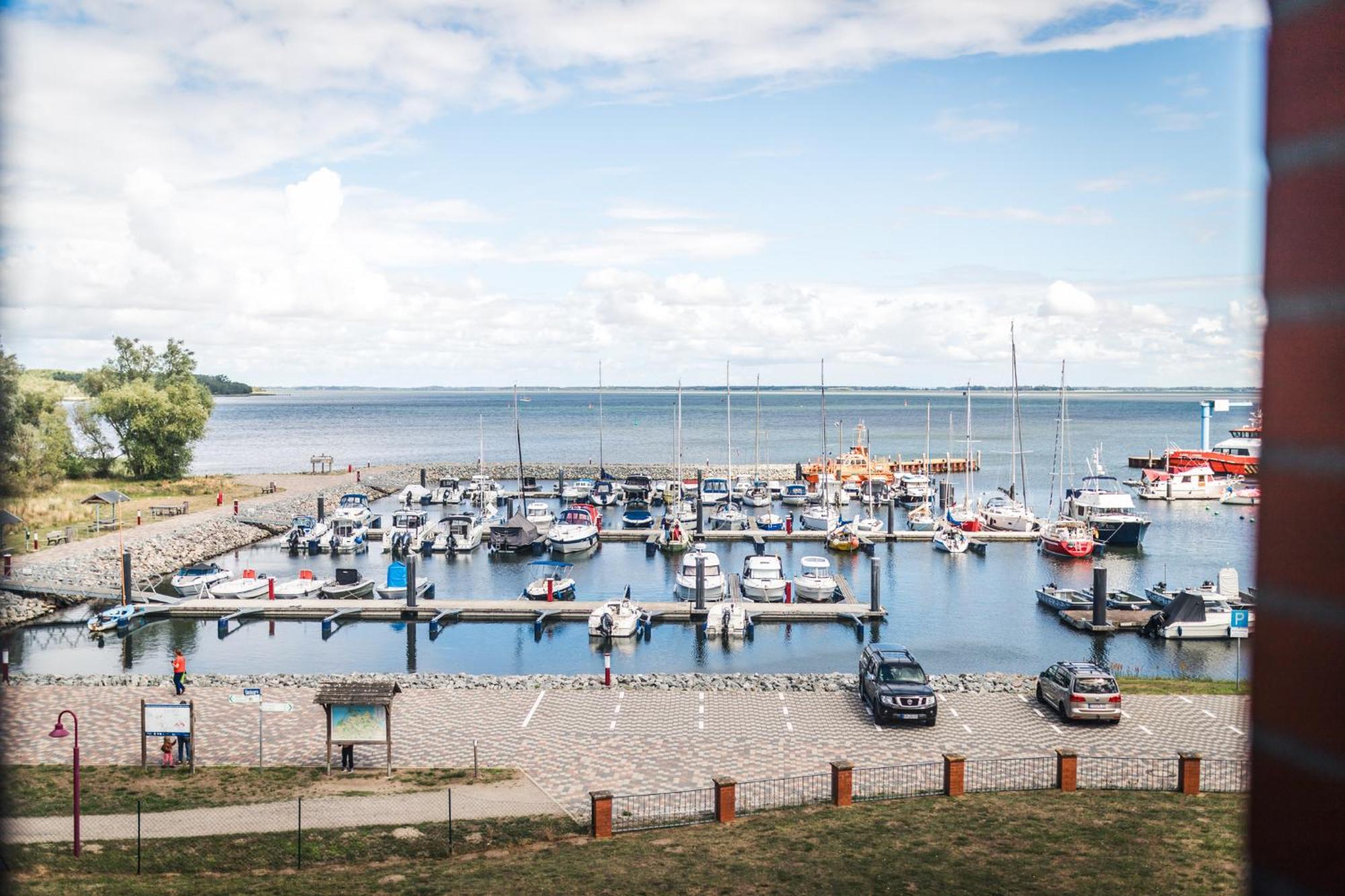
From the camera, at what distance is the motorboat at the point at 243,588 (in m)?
40.5

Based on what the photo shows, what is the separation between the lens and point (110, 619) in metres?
36.1

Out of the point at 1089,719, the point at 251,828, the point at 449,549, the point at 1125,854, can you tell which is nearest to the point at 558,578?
the point at 449,549

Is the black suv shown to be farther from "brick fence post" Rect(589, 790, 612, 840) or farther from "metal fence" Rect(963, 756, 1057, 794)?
"brick fence post" Rect(589, 790, 612, 840)

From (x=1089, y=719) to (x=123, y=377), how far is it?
257ft

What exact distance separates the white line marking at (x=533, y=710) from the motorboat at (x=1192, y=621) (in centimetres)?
2063

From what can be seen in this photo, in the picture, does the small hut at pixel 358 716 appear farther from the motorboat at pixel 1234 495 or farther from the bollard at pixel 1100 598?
the motorboat at pixel 1234 495

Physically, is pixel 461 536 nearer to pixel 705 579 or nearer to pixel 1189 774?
pixel 705 579

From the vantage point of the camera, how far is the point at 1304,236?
141cm

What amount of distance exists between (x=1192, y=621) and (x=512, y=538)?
99.2 feet

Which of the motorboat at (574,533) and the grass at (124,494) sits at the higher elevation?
the grass at (124,494)

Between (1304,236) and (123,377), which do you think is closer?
(1304,236)

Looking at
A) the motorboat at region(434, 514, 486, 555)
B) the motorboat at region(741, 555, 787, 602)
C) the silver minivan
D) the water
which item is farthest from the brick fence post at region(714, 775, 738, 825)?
the motorboat at region(434, 514, 486, 555)


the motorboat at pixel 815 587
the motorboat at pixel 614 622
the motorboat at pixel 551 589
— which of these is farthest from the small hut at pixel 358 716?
the motorboat at pixel 815 587

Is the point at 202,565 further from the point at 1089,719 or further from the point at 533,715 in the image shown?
the point at 1089,719
